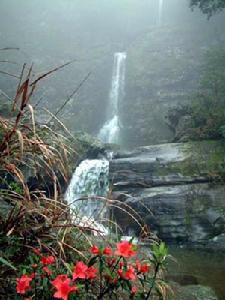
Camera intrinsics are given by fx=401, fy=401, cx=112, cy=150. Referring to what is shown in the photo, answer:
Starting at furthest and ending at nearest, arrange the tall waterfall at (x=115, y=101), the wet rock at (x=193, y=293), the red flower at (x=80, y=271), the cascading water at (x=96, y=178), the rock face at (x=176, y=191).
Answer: the tall waterfall at (x=115, y=101)
the rock face at (x=176, y=191)
the wet rock at (x=193, y=293)
the cascading water at (x=96, y=178)
the red flower at (x=80, y=271)

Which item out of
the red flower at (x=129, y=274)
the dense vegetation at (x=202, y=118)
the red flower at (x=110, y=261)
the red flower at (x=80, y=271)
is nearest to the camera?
the red flower at (x=80, y=271)

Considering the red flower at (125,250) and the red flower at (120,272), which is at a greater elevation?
the red flower at (125,250)

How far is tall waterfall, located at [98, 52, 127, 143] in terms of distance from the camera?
59.1 feet

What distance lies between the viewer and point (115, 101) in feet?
65.8

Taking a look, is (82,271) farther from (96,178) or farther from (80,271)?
(96,178)

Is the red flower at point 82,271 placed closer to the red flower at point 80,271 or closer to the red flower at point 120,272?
the red flower at point 80,271

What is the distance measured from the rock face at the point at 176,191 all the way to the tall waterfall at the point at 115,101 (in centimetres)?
748

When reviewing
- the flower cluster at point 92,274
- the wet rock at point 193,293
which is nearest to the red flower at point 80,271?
the flower cluster at point 92,274

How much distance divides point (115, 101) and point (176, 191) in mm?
11567

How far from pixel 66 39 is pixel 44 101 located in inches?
222

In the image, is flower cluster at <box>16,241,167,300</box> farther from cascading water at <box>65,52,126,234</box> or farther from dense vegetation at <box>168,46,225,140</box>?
dense vegetation at <box>168,46,225,140</box>

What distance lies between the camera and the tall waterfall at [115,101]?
59.1ft

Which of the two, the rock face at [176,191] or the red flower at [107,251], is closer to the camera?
the red flower at [107,251]

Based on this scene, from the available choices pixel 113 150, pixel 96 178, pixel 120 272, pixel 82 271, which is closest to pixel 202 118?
pixel 113 150
